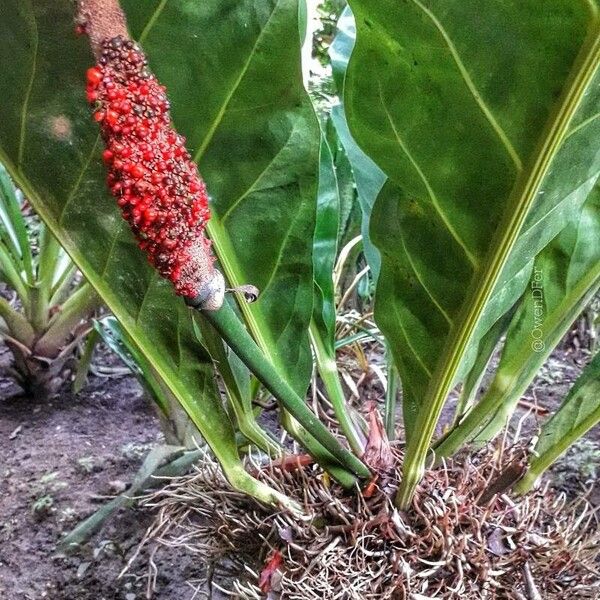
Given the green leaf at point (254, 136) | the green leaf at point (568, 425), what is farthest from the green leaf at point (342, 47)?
the green leaf at point (568, 425)

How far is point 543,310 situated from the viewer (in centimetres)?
57

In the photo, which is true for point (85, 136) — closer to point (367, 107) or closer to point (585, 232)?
point (367, 107)

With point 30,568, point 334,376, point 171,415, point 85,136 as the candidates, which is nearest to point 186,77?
point 85,136

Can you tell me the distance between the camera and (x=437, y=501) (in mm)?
519

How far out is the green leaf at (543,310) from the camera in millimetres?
547

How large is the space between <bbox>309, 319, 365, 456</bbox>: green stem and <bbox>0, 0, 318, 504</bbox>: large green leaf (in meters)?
0.08

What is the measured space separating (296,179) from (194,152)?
0.08 metres

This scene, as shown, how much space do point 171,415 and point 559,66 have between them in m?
0.68

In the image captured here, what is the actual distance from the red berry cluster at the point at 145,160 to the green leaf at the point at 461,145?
12 cm

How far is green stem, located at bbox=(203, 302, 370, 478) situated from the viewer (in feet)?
1.32

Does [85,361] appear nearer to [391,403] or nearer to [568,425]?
[391,403]

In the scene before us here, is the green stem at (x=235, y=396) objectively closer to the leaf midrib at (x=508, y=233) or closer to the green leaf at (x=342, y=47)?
the leaf midrib at (x=508, y=233)

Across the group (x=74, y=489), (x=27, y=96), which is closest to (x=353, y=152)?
(x=27, y=96)
